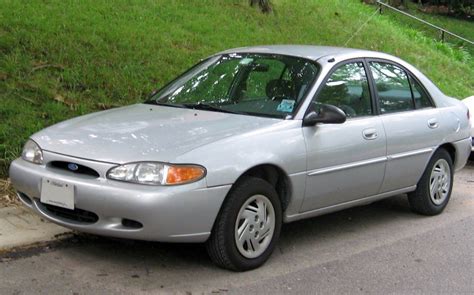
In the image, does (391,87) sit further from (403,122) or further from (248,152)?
(248,152)

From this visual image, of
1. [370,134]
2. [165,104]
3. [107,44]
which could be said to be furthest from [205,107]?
[107,44]

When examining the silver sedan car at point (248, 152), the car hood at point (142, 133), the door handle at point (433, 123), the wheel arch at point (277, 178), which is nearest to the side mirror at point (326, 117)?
the silver sedan car at point (248, 152)

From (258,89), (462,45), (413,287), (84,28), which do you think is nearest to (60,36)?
(84,28)

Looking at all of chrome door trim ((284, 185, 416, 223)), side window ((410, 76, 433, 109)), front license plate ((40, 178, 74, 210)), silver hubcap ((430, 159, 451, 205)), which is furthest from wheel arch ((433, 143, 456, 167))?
front license plate ((40, 178, 74, 210))

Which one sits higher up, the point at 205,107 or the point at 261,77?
the point at 261,77

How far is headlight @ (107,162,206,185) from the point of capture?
398 centimetres

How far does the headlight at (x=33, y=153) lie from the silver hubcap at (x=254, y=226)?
1.41 meters

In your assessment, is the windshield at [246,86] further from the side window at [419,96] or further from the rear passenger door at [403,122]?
the side window at [419,96]

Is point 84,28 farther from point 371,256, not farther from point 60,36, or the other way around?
point 371,256

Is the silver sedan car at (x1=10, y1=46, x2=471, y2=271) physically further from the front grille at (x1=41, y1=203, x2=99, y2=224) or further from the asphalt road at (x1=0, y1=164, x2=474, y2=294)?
the asphalt road at (x1=0, y1=164, x2=474, y2=294)

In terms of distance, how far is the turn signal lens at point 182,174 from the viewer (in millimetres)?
3979

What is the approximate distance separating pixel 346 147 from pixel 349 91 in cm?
59

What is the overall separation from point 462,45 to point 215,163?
17668 mm

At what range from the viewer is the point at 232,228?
4.27 metres
